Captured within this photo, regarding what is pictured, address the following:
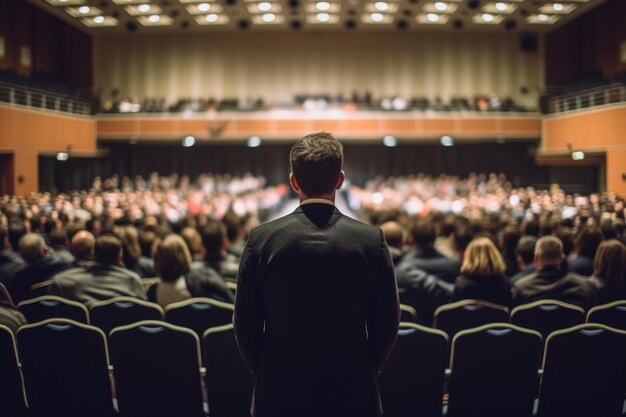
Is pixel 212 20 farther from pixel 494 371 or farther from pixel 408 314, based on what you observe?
pixel 494 371

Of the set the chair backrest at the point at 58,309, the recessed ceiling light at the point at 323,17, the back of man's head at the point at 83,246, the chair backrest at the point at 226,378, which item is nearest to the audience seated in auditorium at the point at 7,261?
the back of man's head at the point at 83,246

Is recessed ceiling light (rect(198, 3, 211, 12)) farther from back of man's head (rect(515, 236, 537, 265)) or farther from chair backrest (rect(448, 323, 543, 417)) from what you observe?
chair backrest (rect(448, 323, 543, 417))

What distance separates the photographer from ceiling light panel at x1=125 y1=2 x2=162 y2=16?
18747 millimetres

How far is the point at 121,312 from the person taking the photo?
3.56 meters

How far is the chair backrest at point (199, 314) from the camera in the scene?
11.3ft

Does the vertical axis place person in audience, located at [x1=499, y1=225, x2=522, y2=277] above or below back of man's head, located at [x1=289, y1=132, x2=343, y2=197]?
below

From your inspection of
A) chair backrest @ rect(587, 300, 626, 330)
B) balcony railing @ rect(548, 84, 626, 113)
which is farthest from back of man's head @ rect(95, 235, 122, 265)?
balcony railing @ rect(548, 84, 626, 113)

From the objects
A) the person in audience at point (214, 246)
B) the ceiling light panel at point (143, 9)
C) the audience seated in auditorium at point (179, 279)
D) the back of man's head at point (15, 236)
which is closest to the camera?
the audience seated in auditorium at point (179, 279)

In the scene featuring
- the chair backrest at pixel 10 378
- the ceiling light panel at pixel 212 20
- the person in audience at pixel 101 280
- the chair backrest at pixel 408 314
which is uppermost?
the ceiling light panel at pixel 212 20

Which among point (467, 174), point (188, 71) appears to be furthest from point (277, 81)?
point (467, 174)

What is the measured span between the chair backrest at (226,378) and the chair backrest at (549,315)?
1763 mm

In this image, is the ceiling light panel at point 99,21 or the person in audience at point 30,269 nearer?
the person in audience at point 30,269

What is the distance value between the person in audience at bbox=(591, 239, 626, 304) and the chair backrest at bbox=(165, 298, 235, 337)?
279 centimetres

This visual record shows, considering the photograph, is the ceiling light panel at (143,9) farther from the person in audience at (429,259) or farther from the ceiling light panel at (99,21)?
the person in audience at (429,259)
